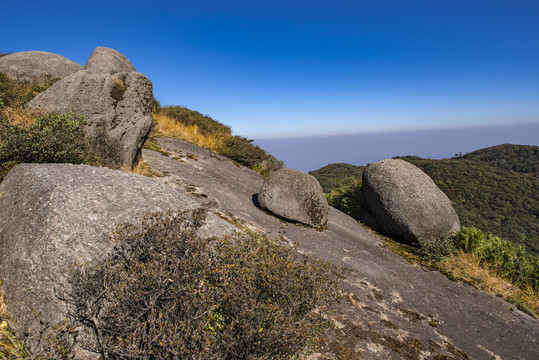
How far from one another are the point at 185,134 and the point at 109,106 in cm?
786

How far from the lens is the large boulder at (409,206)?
31.3 ft

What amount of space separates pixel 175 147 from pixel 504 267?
14328mm

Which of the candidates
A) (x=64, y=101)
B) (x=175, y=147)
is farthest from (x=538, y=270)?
(x=64, y=101)

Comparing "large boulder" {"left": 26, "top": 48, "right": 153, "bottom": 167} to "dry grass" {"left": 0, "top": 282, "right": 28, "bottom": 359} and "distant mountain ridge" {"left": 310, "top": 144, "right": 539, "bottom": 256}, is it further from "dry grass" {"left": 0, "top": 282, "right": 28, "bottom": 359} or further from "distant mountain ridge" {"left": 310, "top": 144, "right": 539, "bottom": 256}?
"distant mountain ridge" {"left": 310, "top": 144, "right": 539, "bottom": 256}

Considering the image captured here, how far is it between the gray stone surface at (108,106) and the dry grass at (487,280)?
1110cm

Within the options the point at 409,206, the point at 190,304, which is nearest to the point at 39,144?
the point at 190,304

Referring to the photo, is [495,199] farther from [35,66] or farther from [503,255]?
[35,66]

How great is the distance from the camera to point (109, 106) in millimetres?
7664

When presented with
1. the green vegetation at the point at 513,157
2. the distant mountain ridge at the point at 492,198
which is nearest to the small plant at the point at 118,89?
the distant mountain ridge at the point at 492,198

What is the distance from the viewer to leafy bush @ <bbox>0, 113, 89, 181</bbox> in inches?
191

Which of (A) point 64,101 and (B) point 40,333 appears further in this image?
(A) point 64,101

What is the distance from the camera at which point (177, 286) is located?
2.60 meters

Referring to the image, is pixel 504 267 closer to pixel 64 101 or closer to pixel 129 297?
pixel 129 297

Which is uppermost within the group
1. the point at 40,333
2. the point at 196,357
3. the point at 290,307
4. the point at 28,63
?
the point at 28,63
